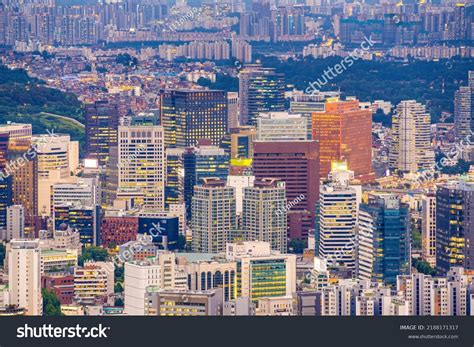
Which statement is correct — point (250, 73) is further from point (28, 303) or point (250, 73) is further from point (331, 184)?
point (28, 303)

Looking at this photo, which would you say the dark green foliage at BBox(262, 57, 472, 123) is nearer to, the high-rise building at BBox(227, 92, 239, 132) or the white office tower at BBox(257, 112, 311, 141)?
the high-rise building at BBox(227, 92, 239, 132)

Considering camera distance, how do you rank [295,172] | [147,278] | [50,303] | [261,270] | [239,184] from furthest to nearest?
[295,172], [239,184], [261,270], [147,278], [50,303]

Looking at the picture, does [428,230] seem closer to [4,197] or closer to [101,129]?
[4,197]

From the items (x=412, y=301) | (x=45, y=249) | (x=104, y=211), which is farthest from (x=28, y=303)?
(x=104, y=211)

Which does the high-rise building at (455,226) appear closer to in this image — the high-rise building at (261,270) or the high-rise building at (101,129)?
the high-rise building at (261,270)

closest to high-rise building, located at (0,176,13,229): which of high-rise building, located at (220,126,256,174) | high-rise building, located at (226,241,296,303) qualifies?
high-rise building, located at (220,126,256,174)

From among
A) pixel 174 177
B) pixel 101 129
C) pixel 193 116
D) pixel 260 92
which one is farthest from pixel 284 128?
pixel 260 92

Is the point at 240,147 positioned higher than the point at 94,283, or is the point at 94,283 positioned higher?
the point at 240,147
